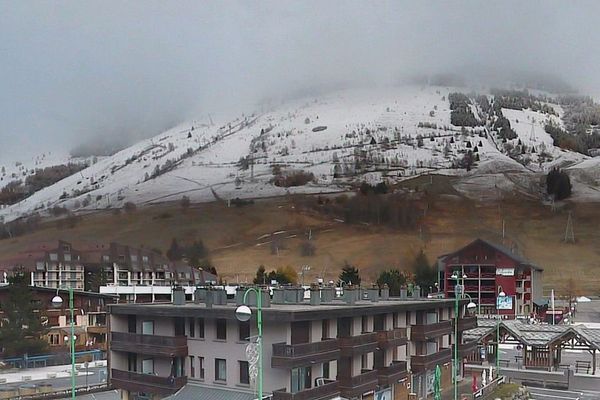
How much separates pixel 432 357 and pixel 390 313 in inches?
253

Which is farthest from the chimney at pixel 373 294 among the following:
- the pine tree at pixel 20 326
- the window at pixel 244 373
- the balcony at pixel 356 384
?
the pine tree at pixel 20 326

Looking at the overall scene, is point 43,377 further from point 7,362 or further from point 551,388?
point 551,388

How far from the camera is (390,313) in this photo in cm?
3800

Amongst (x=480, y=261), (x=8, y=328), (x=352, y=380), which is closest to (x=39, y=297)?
(x=8, y=328)

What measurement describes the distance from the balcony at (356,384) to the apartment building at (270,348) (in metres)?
0.05

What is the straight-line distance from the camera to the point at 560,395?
4694 centimetres

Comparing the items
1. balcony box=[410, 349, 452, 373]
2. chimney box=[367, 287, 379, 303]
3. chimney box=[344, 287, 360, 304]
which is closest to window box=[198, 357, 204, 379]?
chimney box=[344, 287, 360, 304]

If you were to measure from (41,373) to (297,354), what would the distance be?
121 ft

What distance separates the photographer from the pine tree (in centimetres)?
6303

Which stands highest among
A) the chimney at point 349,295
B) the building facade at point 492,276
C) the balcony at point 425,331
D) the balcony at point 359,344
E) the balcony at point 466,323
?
the chimney at point 349,295

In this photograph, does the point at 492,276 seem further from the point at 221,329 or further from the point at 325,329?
the point at 221,329

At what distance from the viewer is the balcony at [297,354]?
93.0ft

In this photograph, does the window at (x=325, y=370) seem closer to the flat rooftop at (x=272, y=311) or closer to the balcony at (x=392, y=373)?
the flat rooftop at (x=272, y=311)

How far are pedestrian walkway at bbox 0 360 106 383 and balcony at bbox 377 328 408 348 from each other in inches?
1086
